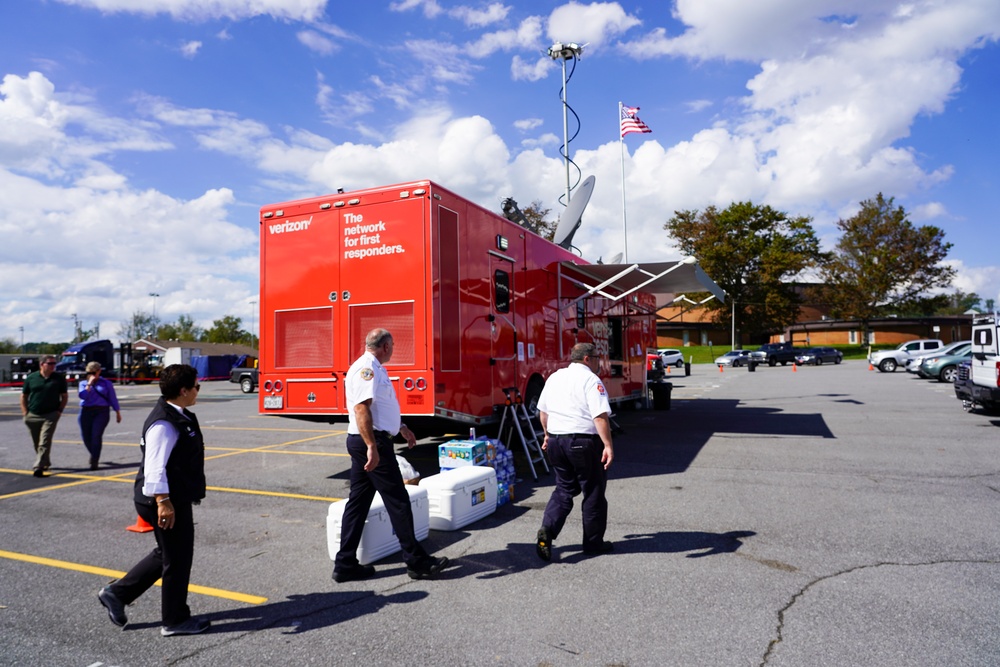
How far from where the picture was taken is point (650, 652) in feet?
11.4

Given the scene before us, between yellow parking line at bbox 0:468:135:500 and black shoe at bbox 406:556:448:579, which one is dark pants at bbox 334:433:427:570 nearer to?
black shoe at bbox 406:556:448:579

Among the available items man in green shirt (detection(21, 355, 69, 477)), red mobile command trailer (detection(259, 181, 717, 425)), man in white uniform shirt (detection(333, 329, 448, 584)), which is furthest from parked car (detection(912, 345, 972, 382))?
man in green shirt (detection(21, 355, 69, 477))

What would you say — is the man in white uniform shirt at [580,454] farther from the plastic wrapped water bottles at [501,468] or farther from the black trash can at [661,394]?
the black trash can at [661,394]

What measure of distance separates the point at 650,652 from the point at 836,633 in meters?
1.11

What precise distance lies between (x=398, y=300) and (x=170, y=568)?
13.8ft

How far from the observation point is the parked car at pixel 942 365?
25344 millimetres

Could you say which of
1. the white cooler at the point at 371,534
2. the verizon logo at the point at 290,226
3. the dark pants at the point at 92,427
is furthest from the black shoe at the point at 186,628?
the dark pants at the point at 92,427

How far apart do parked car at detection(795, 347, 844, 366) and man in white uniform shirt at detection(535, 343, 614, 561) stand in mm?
49164

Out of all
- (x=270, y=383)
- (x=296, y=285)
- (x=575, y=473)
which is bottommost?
(x=575, y=473)

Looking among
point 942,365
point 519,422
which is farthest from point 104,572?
Answer: point 942,365

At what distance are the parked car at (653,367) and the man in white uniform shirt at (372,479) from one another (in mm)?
13565

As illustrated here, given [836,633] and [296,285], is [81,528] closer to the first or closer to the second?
[296,285]

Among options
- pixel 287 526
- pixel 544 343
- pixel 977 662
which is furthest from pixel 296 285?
pixel 977 662

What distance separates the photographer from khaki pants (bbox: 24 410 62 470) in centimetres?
921
